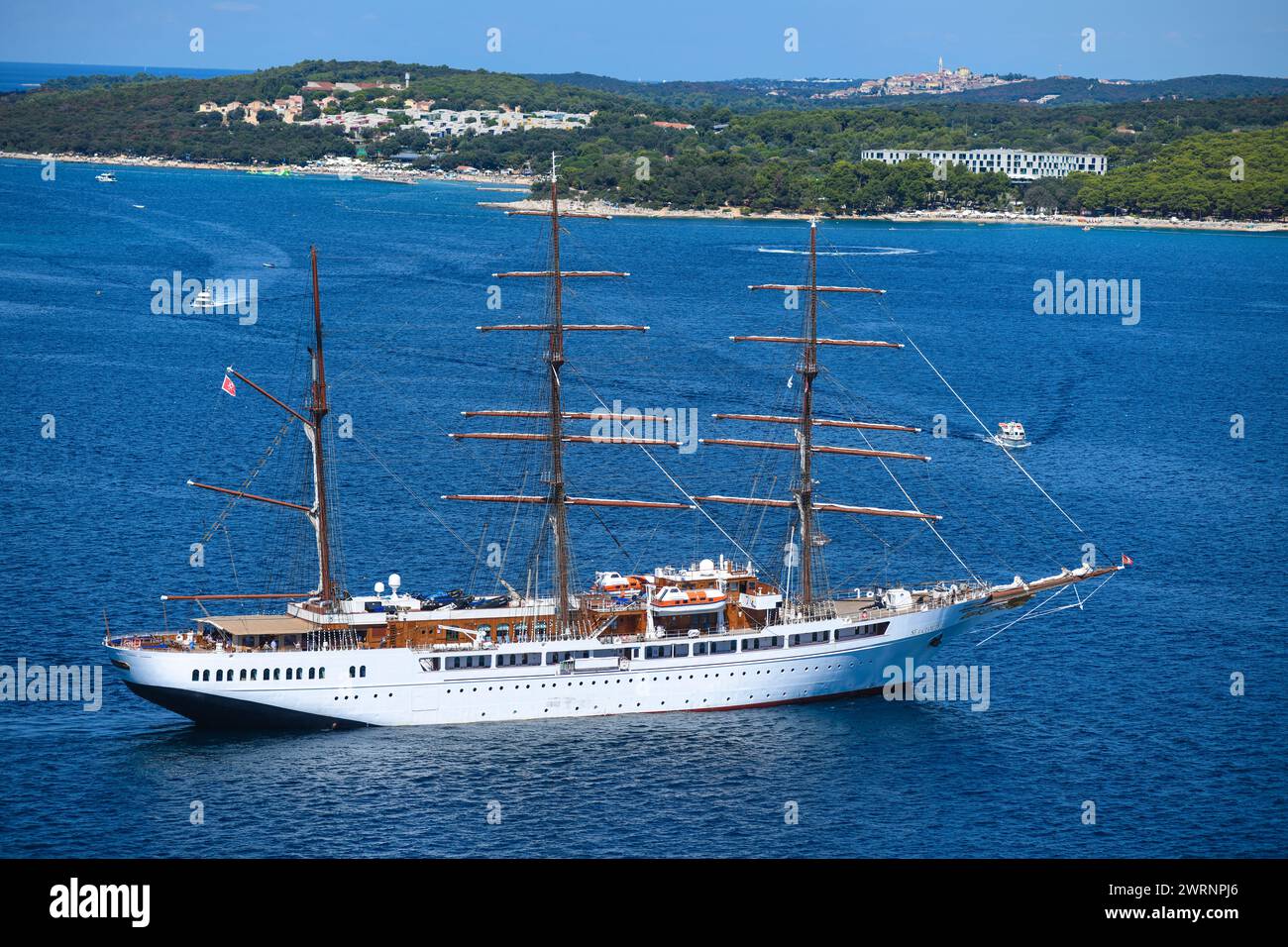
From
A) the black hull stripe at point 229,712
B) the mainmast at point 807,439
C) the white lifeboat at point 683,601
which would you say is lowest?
the black hull stripe at point 229,712

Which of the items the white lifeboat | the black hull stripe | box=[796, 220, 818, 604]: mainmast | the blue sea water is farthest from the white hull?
box=[796, 220, 818, 604]: mainmast

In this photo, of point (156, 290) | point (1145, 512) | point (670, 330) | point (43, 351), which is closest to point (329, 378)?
point (43, 351)

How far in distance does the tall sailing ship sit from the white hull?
0.05 meters

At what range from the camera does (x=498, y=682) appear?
6316cm

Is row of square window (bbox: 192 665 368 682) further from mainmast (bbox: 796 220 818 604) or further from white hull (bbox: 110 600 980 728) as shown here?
mainmast (bbox: 796 220 818 604)

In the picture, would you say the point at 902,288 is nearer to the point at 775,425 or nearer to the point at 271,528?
the point at 775,425

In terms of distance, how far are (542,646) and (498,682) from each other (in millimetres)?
2035

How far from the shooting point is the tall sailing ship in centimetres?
6188

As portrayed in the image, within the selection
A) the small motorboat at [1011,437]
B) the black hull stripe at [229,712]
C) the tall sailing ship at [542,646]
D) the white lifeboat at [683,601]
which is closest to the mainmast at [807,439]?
the tall sailing ship at [542,646]

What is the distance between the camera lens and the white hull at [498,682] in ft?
202

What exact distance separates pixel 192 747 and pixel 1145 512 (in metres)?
54.9

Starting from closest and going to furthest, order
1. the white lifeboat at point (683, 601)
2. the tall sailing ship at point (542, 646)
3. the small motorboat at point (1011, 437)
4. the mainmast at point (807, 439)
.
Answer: the tall sailing ship at point (542, 646)
the white lifeboat at point (683, 601)
the mainmast at point (807, 439)
the small motorboat at point (1011, 437)

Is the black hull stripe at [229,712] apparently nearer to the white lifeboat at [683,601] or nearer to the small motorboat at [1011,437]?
the white lifeboat at [683,601]

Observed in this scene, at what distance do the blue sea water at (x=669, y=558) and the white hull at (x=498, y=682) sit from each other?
883 millimetres
